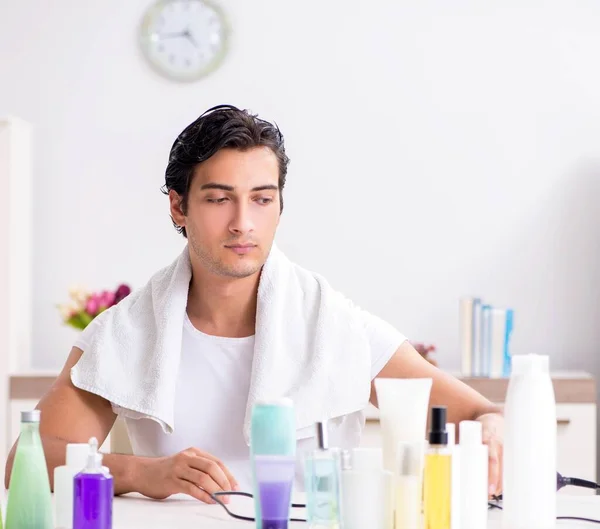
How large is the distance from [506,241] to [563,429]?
760mm

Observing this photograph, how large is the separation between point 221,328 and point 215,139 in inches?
14.4

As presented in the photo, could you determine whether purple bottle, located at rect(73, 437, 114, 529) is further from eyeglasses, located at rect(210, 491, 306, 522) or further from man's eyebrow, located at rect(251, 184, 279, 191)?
man's eyebrow, located at rect(251, 184, 279, 191)

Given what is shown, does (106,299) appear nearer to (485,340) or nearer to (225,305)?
(485,340)

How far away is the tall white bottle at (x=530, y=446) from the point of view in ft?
4.12

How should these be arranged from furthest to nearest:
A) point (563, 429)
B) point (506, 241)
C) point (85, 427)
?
point (506, 241) < point (563, 429) < point (85, 427)

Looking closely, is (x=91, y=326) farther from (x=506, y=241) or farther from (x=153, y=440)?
(x=506, y=241)

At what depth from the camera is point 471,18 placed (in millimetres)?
3689

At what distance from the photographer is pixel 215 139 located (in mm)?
1868

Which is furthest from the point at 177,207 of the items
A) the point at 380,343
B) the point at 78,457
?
the point at 78,457

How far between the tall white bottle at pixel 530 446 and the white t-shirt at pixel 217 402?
59cm

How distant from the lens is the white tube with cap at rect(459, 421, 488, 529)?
127 centimetres

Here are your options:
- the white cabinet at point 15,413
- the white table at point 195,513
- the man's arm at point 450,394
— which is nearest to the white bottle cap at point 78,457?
the white table at point 195,513

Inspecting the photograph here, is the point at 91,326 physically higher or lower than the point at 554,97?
lower


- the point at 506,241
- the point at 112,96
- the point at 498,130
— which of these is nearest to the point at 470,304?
the point at 506,241
